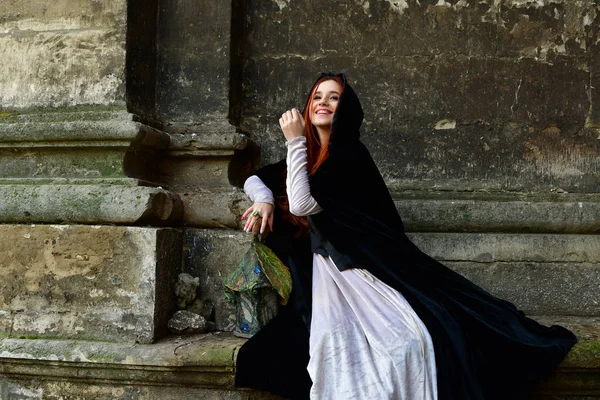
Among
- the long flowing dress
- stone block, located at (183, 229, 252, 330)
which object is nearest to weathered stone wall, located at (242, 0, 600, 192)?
stone block, located at (183, 229, 252, 330)

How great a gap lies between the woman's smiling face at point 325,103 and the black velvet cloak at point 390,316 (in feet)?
0.44

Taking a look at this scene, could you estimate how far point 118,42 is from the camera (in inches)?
130

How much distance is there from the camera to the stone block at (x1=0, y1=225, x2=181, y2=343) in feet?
9.95

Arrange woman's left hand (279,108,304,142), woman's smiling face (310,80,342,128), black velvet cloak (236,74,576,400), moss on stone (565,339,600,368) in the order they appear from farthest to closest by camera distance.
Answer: woman's smiling face (310,80,342,128)
woman's left hand (279,108,304,142)
moss on stone (565,339,600,368)
black velvet cloak (236,74,576,400)

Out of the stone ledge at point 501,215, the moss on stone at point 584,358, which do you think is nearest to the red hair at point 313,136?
the stone ledge at point 501,215

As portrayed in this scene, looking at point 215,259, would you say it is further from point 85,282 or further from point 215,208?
point 85,282

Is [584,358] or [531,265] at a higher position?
[531,265]

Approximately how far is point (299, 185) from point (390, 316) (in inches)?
25.7

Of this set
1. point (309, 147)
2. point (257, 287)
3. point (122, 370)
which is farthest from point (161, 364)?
point (309, 147)

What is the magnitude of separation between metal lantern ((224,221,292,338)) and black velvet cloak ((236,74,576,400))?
0.23 ft

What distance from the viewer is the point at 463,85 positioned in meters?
3.71

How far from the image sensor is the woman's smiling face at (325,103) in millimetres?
3002

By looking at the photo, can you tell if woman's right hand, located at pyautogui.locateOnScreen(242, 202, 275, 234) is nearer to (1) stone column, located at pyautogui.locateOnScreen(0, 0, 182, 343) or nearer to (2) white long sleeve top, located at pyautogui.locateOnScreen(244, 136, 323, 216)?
(2) white long sleeve top, located at pyautogui.locateOnScreen(244, 136, 323, 216)

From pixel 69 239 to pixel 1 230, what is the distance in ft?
1.17
